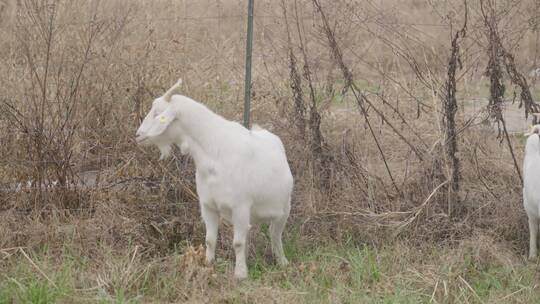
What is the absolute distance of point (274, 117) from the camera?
812 centimetres

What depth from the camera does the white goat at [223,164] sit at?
5848mm

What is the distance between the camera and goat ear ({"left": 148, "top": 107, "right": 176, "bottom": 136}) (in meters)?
5.84

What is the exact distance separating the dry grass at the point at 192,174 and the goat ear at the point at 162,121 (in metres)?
0.88

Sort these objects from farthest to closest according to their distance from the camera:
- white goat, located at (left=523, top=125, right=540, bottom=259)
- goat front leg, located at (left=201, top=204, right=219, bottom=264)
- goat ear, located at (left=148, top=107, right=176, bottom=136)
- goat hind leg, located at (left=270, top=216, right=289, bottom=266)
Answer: white goat, located at (left=523, top=125, right=540, bottom=259) → goat hind leg, located at (left=270, top=216, right=289, bottom=266) → goat front leg, located at (left=201, top=204, right=219, bottom=264) → goat ear, located at (left=148, top=107, right=176, bottom=136)

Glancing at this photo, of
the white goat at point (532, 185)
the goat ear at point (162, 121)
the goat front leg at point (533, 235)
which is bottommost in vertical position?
the goat front leg at point (533, 235)

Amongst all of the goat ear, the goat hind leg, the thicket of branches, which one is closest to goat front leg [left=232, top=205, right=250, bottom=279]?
the goat hind leg

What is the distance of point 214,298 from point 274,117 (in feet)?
9.25

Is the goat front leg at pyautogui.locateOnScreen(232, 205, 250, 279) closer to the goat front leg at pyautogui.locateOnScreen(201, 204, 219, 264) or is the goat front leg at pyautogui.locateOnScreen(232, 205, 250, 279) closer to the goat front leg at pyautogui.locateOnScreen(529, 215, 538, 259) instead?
the goat front leg at pyautogui.locateOnScreen(201, 204, 219, 264)

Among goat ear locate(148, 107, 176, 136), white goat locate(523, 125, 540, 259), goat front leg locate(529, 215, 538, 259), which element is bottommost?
goat front leg locate(529, 215, 538, 259)

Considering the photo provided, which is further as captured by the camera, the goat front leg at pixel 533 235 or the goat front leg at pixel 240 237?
the goat front leg at pixel 533 235

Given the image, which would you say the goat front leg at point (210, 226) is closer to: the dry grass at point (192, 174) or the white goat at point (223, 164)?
the white goat at point (223, 164)

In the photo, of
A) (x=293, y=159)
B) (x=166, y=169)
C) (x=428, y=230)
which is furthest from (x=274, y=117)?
(x=428, y=230)

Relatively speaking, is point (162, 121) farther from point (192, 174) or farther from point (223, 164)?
point (192, 174)

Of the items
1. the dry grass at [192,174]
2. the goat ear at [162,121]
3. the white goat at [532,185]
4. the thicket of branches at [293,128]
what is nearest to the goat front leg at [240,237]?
the dry grass at [192,174]
